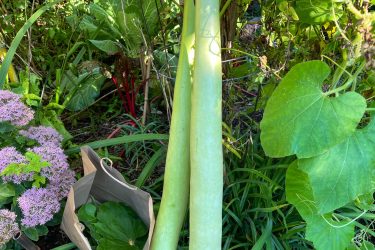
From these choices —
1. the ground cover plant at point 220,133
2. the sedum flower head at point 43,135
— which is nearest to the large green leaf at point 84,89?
the ground cover plant at point 220,133

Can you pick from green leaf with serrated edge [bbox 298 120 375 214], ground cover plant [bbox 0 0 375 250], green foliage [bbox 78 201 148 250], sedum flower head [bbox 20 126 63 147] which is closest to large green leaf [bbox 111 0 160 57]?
ground cover plant [bbox 0 0 375 250]

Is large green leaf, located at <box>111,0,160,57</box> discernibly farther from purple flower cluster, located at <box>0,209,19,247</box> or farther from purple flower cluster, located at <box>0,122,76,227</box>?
purple flower cluster, located at <box>0,209,19,247</box>

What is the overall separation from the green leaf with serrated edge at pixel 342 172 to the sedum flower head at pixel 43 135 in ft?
2.84

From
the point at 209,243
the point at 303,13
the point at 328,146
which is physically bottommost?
the point at 209,243

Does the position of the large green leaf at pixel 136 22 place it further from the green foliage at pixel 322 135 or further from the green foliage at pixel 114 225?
the green foliage at pixel 322 135

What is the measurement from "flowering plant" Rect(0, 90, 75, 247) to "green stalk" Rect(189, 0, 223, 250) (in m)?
0.47

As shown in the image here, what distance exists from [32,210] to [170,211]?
418mm

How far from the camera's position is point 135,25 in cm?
200

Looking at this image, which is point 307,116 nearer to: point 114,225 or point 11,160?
point 114,225

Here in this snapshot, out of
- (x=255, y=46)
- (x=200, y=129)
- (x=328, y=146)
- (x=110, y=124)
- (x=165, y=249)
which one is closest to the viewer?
(x=328, y=146)

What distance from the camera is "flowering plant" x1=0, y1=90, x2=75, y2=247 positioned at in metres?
1.44

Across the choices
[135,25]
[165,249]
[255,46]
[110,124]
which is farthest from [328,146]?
[110,124]

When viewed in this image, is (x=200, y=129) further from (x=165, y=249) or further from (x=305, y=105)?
(x=165, y=249)

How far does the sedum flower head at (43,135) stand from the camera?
5.33 ft
